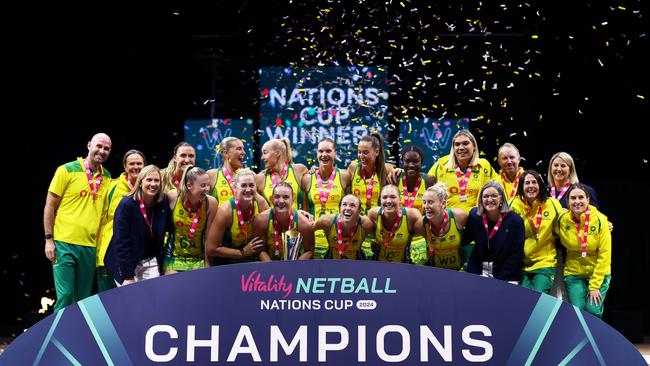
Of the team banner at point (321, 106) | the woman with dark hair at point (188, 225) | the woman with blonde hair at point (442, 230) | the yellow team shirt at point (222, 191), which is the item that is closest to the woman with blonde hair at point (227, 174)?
the yellow team shirt at point (222, 191)

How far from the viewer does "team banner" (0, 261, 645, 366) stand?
91.6 inches

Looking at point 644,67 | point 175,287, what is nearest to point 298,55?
point 644,67

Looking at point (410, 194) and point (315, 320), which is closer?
point (315, 320)

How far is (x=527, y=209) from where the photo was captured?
5.19 meters

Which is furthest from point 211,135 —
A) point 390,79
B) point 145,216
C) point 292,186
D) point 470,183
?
point 470,183

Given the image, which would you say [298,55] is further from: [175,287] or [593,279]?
[175,287]

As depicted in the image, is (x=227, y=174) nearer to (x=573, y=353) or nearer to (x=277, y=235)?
(x=277, y=235)

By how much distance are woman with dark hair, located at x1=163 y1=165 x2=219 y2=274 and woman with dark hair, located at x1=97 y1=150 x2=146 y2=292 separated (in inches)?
22.5

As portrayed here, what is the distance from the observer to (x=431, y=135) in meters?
7.64

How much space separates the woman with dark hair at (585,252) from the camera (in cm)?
518

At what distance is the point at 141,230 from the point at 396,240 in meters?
1.44

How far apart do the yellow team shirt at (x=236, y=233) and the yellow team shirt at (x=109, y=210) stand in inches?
38.5

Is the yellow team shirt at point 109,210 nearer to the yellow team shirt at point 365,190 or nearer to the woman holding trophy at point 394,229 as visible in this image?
the yellow team shirt at point 365,190

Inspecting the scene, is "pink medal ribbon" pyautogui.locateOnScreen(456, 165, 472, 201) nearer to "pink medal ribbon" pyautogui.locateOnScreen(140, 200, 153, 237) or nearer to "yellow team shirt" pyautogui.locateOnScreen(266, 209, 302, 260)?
"yellow team shirt" pyautogui.locateOnScreen(266, 209, 302, 260)
